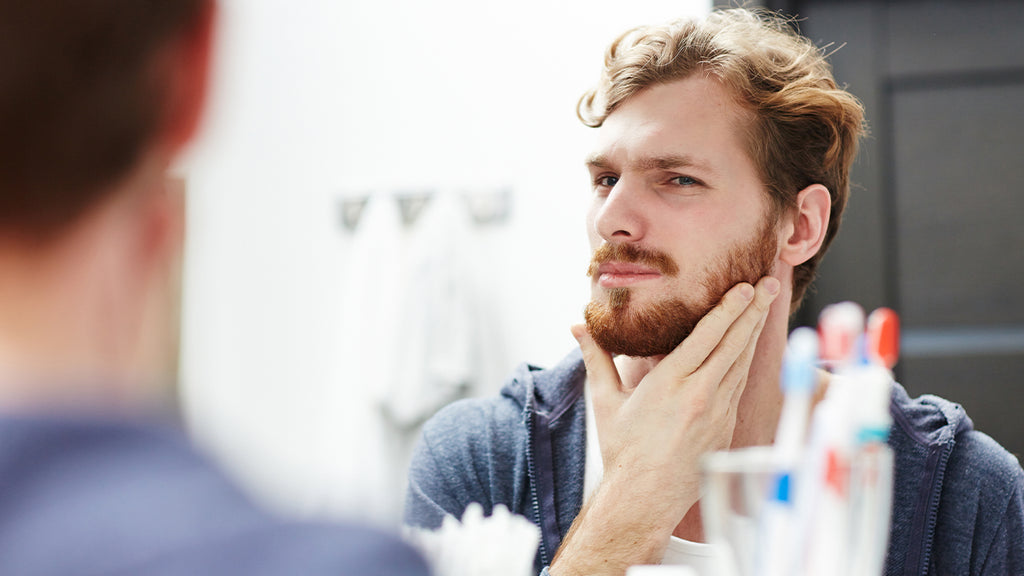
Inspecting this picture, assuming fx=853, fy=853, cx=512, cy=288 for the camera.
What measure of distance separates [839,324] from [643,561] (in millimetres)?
486

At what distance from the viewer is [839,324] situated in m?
0.52

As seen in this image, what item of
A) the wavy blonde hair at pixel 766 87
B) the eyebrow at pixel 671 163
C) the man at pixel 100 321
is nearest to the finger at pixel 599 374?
the eyebrow at pixel 671 163

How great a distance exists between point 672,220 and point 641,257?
7cm

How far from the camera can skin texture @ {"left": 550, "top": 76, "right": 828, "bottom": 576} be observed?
96 cm

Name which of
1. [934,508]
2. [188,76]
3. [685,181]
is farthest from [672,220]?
[188,76]

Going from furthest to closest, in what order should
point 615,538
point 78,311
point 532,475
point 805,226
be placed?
point 805,226
point 532,475
point 615,538
point 78,311

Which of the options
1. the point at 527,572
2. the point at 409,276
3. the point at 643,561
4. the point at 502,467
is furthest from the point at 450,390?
the point at 527,572

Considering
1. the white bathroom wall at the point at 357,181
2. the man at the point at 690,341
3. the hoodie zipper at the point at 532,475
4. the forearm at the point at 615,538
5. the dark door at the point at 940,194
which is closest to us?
the forearm at the point at 615,538

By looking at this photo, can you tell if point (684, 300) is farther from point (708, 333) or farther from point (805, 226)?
point (805, 226)

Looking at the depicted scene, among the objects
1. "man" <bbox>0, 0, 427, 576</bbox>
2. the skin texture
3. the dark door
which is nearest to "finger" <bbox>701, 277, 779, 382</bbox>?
the skin texture

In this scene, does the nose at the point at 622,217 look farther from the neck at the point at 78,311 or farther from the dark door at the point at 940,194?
the neck at the point at 78,311

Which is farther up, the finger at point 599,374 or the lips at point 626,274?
the lips at point 626,274

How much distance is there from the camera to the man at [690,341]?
3.44 feet

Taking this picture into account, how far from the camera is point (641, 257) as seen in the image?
116cm
